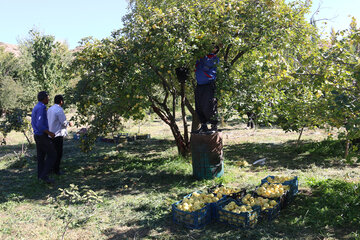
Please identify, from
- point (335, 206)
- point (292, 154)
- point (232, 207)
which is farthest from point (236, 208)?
point (292, 154)

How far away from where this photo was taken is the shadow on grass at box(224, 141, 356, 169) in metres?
7.07

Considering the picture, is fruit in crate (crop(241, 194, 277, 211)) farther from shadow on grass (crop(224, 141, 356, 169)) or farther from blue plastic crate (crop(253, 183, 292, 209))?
shadow on grass (crop(224, 141, 356, 169))

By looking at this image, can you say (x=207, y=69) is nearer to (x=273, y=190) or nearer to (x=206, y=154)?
(x=206, y=154)

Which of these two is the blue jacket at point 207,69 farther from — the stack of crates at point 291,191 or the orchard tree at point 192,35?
the stack of crates at point 291,191

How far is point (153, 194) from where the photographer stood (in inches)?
197

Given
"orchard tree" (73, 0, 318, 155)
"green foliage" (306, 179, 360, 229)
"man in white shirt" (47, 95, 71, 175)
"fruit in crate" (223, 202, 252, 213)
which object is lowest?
"green foliage" (306, 179, 360, 229)

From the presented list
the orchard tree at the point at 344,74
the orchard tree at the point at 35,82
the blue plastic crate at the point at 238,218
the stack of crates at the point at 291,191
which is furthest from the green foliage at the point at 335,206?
the orchard tree at the point at 35,82

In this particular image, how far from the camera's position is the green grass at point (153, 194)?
356 cm

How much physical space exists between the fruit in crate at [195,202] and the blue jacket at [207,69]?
2.45 meters

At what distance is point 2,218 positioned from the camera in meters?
4.14

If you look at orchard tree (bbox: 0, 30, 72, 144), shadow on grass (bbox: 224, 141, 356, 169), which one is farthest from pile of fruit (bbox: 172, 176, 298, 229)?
orchard tree (bbox: 0, 30, 72, 144)

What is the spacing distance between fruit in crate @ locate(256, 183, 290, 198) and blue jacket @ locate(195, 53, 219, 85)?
2.43 metres

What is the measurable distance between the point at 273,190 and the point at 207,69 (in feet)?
8.81

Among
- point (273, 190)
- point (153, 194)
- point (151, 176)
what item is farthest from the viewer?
point (151, 176)
